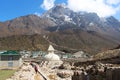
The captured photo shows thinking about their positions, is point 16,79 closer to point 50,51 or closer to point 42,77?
point 42,77

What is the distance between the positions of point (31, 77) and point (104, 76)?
4.00 m

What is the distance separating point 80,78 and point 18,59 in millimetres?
33243

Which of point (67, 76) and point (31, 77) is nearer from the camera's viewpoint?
point (31, 77)

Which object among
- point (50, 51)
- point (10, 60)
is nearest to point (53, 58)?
point (50, 51)

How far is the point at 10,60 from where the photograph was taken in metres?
52.8

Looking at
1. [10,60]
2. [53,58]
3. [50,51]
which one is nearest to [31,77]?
[10,60]

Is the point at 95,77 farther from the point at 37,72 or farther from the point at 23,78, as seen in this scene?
the point at 23,78

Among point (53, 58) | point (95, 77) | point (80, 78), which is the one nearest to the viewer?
point (95, 77)

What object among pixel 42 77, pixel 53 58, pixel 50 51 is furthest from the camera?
pixel 50 51

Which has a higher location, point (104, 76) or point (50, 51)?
point (50, 51)

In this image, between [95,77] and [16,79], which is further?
[95,77]

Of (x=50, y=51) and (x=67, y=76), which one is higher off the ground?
(x=50, y=51)

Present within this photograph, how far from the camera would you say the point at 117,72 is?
Answer: 15.0 meters

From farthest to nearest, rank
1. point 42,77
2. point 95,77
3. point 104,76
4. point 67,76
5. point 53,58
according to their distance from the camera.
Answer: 1. point 53,58
2. point 67,76
3. point 95,77
4. point 104,76
5. point 42,77
